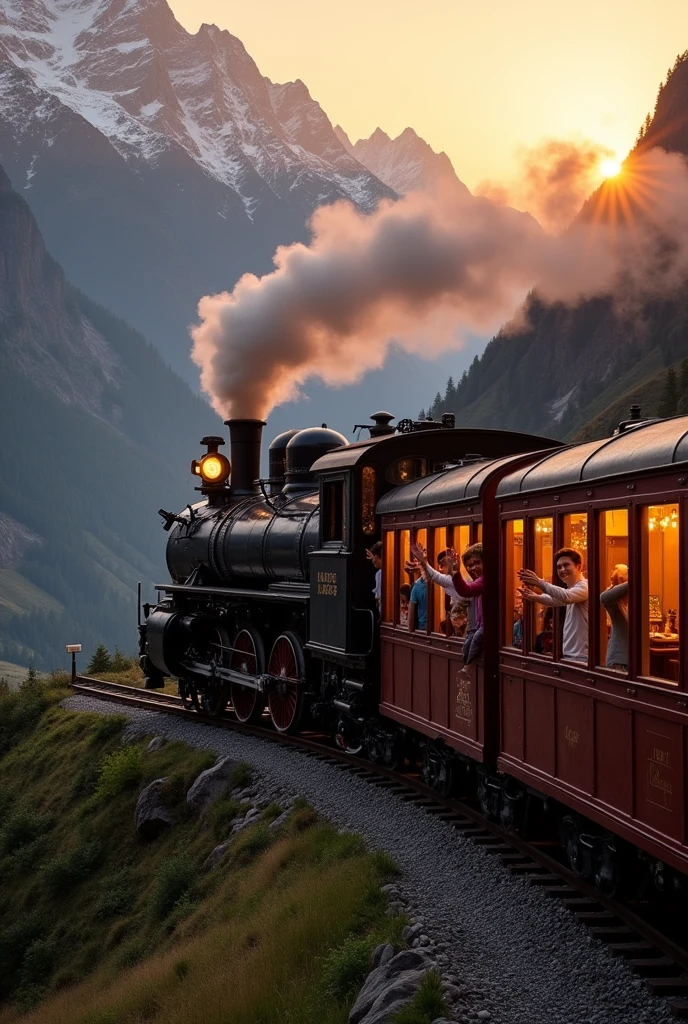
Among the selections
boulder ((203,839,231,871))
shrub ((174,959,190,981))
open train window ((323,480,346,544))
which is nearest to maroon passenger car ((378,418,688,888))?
open train window ((323,480,346,544))

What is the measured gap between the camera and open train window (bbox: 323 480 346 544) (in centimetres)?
1520

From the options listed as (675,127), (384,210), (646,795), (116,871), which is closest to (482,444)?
(646,795)

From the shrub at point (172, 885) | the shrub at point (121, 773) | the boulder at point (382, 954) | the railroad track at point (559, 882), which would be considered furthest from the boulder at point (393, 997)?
the shrub at point (121, 773)

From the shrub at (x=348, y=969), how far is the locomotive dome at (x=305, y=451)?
38.2 ft

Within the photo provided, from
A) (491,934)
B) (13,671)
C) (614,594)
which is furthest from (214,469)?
(13,671)

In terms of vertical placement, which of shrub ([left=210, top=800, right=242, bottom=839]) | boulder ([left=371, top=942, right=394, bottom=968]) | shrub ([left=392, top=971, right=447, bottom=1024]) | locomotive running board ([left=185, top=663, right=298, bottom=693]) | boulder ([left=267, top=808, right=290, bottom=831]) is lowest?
shrub ([left=210, top=800, right=242, bottom=839])

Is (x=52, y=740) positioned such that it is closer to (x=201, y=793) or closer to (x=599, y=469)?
(x=201, y=793)

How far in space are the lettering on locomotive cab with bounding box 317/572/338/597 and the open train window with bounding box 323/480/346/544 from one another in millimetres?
459

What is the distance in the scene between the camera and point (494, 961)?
8.02 m

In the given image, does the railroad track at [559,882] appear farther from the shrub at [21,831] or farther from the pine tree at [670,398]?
the pine tree at [670,398]

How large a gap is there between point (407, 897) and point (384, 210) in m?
18.4

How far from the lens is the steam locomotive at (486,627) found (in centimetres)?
752

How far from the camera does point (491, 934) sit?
8578 millimetres

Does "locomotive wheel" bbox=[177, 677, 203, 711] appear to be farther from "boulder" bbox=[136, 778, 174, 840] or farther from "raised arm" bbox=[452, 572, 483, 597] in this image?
"raised arm" bbox=[452, 572, 483, 597]
